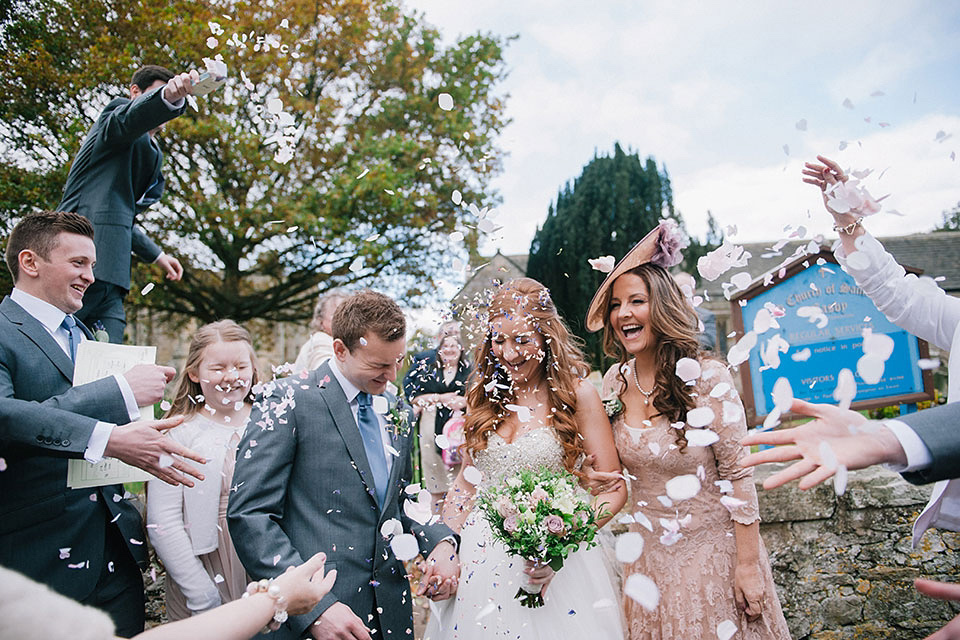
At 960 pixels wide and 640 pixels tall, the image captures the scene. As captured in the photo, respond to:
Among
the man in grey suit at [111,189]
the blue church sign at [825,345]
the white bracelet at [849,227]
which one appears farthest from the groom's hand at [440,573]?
the blue church sign at [825,345]

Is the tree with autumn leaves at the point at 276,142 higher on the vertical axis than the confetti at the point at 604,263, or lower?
higher

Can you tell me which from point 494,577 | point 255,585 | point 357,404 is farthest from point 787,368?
point 255,585

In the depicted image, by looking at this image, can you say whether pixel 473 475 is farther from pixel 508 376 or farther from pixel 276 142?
pixel 276 142

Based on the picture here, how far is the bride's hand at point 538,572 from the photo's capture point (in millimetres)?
2488

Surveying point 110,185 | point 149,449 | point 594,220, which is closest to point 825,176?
point 149,449

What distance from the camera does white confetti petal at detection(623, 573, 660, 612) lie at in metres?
2.83

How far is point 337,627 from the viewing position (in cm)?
210

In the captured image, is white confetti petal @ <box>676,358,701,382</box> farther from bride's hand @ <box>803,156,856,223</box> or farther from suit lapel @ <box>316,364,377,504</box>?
suit lapel @ <box>316,364,377,504</box>

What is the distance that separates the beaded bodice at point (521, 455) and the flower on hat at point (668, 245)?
1.05 m

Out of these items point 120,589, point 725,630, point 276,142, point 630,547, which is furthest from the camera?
point 276,142

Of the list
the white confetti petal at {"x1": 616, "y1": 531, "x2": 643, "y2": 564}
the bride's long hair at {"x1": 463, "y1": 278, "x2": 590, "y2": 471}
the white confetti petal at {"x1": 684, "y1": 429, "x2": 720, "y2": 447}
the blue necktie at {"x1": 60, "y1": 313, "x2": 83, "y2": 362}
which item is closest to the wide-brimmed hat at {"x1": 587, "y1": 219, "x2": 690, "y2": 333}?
the bride's long hair at {"x1": 463, "y1": 278, "x2": 590, "y2": 471}

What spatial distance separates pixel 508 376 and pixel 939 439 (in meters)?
2.05

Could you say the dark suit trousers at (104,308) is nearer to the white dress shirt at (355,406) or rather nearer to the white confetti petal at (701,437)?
the white dress shirt at (355,406)

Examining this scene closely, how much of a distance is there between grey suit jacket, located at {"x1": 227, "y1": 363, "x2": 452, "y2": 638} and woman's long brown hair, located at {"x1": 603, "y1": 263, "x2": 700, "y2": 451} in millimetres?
1410
